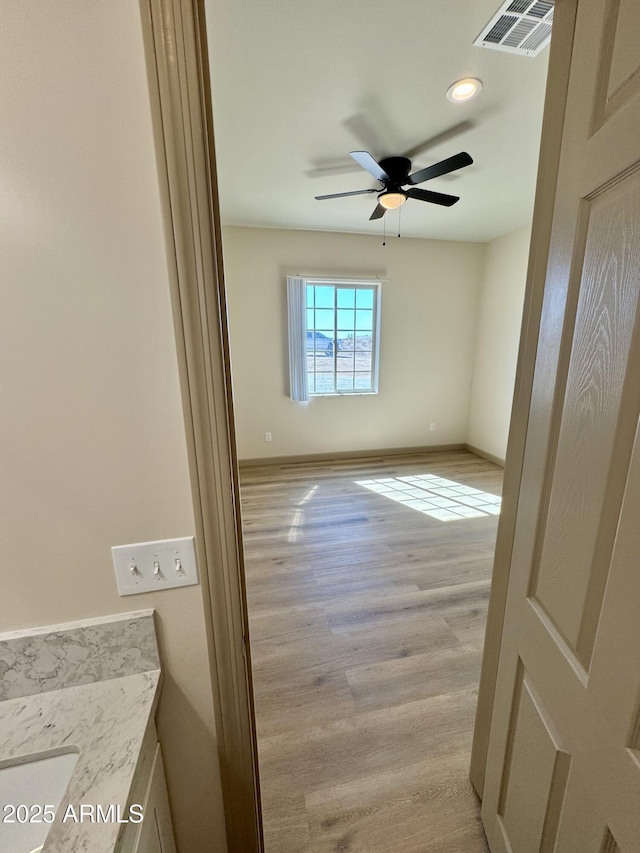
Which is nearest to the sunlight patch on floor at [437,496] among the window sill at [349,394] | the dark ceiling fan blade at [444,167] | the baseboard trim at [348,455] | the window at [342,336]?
the baseboard trim at [348,455]

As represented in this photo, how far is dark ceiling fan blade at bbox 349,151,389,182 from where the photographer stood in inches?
77.1

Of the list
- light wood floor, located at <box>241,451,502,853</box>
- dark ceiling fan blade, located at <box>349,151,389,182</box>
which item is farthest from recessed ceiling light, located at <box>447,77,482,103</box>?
light wood floor, located at <box>241,451,502,853</box>

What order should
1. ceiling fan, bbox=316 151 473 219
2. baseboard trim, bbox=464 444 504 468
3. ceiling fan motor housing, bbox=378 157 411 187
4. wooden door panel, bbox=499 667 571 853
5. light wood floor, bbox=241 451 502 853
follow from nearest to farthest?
wooden door panel, bbox=499 667 571 853, light wood floor, bbox=241 451 502 853, ceiling fan, bbox=316 151 473 219, ceiling fan motor housing, bbox=378 157 411 187, baseboard trim, bbox=464 444 504 468

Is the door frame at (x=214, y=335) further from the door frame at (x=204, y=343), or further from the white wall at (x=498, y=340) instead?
the white wall at (x=498, y=340)

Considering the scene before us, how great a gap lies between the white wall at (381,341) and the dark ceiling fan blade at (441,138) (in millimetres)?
1693

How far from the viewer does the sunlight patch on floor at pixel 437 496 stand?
10.4ft

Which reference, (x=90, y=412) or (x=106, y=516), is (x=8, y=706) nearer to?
(x=106, y=516)

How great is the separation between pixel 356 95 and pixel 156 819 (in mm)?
2877

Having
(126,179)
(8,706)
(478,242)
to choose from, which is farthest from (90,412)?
(478,242)

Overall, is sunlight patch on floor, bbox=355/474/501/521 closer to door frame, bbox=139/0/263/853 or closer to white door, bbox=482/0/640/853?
white door, bbox=482/0/640/853

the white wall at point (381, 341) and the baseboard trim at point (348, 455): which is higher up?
the white wall at point (381, 341)

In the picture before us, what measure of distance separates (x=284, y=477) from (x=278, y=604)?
2.03 m

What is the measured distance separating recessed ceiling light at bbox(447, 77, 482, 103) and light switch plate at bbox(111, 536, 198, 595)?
244 centimetres

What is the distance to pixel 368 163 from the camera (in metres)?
2.07
